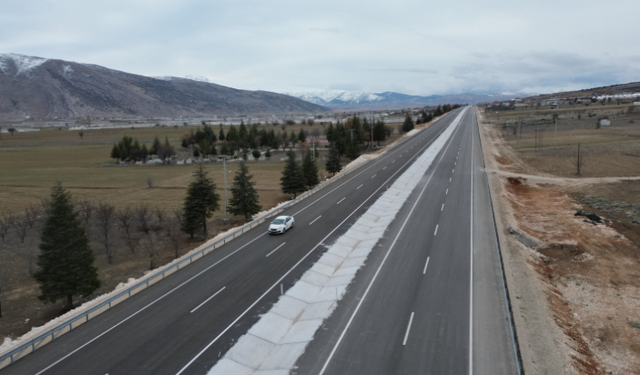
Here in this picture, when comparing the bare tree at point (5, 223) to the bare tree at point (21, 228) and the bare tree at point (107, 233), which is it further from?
the bare tree at point (107, 233)

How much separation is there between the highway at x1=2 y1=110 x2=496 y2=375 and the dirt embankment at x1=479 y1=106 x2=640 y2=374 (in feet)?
5.02

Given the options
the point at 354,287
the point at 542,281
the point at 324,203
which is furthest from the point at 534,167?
the point at 354,287

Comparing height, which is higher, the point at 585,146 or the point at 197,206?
the point at 585,146

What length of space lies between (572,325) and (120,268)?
2868 centimetres

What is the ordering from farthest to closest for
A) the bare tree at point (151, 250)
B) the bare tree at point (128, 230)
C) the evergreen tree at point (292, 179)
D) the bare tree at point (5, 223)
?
the evergreen tree at point (292, 179) < the bare tree at point (5, 223) < the bare tree at point (128, 230) < the bare tree at point (151, 250)

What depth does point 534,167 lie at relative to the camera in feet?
195

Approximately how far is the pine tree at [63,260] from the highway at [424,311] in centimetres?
1523

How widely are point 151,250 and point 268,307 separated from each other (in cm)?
1452

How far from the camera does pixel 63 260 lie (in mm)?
21734

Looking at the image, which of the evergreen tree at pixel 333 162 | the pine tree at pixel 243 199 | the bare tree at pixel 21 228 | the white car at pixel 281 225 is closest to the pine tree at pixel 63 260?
the white car at pixel 281 225

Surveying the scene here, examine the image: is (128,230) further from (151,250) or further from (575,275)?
(575,275)

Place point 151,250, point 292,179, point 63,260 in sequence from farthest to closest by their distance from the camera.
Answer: point 292,179, point 151,250, point 63,260

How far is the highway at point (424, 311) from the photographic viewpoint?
14.0m

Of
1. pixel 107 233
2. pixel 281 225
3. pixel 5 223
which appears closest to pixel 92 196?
pixel 5 223
